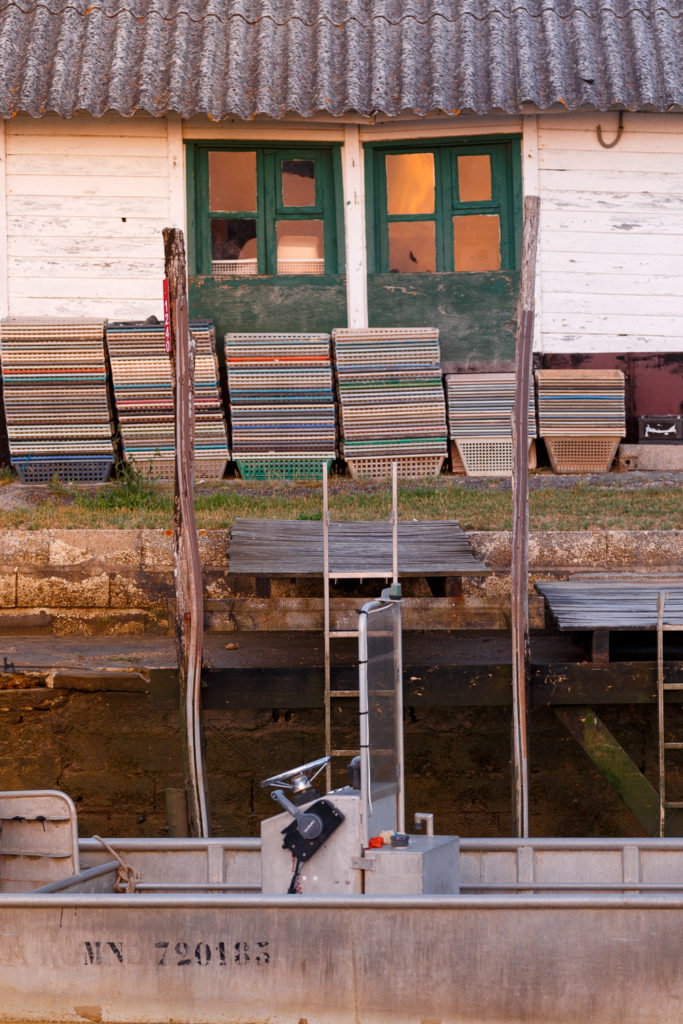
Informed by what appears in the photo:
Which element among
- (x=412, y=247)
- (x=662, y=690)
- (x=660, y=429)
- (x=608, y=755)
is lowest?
(x=608, y=755)

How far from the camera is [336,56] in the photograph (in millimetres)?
14648

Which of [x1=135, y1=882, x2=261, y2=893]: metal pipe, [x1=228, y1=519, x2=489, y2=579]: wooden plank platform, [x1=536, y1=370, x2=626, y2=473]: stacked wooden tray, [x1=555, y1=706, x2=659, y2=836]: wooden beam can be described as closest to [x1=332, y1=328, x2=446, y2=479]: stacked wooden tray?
[x1=536, y1=370, x2=626, y2=473]: stacked wooden tray

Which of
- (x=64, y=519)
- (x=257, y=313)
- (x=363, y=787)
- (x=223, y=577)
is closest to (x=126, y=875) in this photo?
(x=363, y=787)

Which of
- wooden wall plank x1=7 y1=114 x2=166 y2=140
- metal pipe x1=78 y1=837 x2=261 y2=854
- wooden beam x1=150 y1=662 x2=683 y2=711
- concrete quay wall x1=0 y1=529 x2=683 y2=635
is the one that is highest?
wooden wall plank x1=7 y1=114 x2=166 y2=140

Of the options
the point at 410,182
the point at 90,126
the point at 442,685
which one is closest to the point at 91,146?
the point at 90,126

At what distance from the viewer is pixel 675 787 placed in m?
10.6

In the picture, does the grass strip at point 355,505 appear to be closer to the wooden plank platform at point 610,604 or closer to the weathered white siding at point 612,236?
the wooden plank platform at point 610,604

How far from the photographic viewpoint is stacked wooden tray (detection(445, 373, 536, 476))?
1406 centimetres

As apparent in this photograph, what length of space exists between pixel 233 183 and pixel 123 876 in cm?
883

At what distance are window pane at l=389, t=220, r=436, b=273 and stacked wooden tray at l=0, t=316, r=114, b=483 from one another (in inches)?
128

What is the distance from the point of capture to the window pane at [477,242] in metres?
14.8

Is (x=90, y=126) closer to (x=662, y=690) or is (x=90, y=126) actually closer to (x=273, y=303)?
(x=273, y=303)

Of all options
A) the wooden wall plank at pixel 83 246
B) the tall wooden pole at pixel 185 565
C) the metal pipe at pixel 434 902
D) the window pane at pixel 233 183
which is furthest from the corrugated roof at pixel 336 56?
the metal pipe at pixel 434 902

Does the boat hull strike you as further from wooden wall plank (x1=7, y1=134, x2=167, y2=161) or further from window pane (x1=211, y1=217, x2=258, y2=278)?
wooden wall plank (x1=7, y1=134, x2=167, y2=161)
